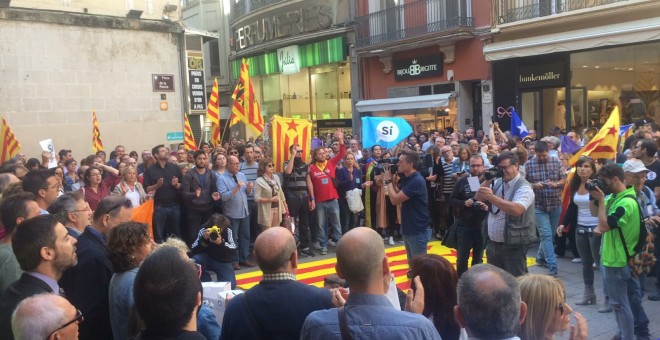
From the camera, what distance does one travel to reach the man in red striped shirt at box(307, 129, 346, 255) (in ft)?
33.3

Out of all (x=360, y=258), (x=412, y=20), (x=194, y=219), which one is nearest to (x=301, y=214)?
(x=194, y=219)

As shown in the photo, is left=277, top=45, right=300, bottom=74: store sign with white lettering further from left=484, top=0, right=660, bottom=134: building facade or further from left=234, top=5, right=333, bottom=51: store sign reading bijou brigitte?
left=484, top=0, right=660, bottom=134: building facade

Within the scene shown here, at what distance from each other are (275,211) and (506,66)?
11755 mm

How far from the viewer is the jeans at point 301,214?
995cm

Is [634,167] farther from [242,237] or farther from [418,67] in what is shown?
[418,67]

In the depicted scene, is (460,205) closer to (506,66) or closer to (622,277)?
(622,277)

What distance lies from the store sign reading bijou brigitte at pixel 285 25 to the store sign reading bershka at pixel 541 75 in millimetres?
9220

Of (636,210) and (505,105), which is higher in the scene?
(505,105)

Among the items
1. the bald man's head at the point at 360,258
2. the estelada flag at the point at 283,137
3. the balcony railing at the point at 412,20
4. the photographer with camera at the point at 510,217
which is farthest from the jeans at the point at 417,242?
the balcony railing at the point at 412,20

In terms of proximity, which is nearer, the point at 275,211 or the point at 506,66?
the point at 275,211

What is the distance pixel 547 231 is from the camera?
8164 millimetres

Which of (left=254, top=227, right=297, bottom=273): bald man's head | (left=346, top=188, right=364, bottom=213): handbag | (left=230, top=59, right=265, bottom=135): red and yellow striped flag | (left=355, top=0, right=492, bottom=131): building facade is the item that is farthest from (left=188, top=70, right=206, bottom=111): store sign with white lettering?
(left=254, top=227, right=297, bottom=273): bald man's head

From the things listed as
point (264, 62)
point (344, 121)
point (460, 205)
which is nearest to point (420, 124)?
point (344, 121)

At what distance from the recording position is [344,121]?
987 inches
